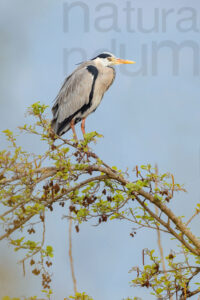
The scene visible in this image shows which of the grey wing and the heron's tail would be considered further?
the grey wing

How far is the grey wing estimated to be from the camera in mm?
9359

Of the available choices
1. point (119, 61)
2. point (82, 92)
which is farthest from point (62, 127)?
point (119, 61)

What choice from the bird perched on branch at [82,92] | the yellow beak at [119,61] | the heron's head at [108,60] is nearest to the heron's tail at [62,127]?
the bird perched on branch at [82,92]

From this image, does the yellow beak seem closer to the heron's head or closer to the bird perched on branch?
the heron's head

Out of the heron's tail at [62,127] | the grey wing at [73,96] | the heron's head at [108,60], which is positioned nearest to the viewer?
the heron's tail at [62,127]

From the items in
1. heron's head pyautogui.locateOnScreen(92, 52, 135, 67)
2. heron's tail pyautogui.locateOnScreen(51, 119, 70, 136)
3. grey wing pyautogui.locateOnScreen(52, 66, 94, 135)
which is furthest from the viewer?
heron's head pyautogui.locateOnScreen(92, 52, 135, 67)

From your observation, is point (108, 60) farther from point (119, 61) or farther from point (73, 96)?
point (73, 96)

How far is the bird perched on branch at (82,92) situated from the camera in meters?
9.39

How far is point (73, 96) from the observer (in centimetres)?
970

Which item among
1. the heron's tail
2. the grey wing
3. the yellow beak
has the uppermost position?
the yellow beak

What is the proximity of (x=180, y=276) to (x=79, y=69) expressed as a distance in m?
5.64

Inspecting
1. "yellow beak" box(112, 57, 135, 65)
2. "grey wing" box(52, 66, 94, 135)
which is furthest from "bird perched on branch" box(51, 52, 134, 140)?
"yellow beak" box(112, 57, 135, 65)

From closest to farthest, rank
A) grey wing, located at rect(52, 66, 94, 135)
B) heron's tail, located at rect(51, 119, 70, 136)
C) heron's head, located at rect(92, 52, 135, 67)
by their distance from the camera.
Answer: heron's tail, located at rect(51, 119, 70, 136) → grey wing, located at rect(52, 66, 94, 135) → heron's head, located at rect(92, 52, 135, 67)

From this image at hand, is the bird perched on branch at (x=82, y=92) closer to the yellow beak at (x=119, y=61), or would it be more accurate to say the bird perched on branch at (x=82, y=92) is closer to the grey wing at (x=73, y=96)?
the grey wing at (x=73, y=96)
